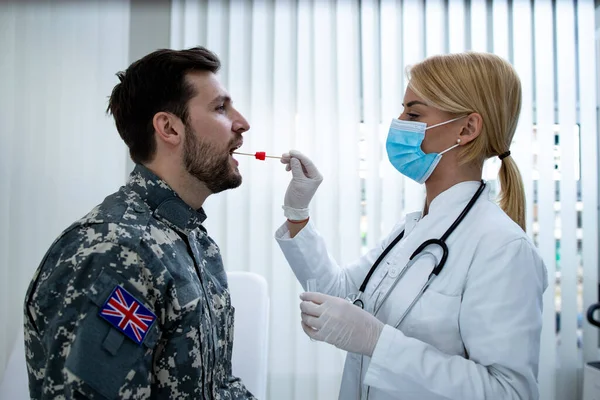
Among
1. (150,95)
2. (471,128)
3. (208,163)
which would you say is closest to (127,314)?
(208,163)

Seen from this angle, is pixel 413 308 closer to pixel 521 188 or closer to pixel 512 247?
pixel 512 247

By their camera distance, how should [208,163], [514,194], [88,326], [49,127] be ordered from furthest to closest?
[49,127] < [514,194] < [208,163] < [88,326]

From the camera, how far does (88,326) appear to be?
844mm

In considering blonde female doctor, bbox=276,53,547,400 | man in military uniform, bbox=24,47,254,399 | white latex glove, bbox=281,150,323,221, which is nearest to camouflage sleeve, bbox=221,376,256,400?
man in military uniform, bbox=24,47,254,399

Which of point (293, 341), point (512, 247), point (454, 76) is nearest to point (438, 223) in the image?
point (512, 247)

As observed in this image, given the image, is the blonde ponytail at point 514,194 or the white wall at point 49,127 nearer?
the blonde ponytail at point 514,194

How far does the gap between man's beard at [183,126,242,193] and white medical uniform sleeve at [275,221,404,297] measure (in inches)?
16.0

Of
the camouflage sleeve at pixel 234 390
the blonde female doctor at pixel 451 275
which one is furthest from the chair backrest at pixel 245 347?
the blonde female doctor at pixel 451 275

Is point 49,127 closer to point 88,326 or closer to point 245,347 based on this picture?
point 245,347

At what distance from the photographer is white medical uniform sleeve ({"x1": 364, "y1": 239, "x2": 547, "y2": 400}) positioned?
3.34 feet

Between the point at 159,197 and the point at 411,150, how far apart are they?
2.37 ft

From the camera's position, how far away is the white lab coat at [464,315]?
1.02 meters

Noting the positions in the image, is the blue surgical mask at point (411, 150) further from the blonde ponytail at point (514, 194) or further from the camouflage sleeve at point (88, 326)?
the camouflage sleeve at point (88, 326)

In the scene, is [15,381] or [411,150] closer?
[411,150]
